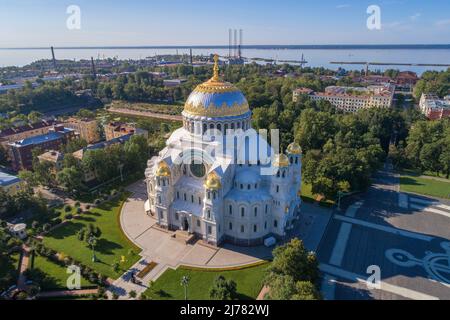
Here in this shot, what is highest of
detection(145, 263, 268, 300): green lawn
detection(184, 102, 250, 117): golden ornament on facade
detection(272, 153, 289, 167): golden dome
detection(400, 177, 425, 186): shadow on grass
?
detection(184, 102, 250, 117): golden ornament on facade

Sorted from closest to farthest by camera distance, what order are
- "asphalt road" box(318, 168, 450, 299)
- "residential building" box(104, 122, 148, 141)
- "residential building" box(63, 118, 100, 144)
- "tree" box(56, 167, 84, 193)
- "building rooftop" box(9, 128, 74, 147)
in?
1. "asphalt road" box(318, 168, 450, 299)
2. "tree" box(56, 167, 84, 193)
3. "building rooftop" box(9, 128, 74, 147)
4. "residential building" box(104, 122, 148, 141)
5. "residential building" box(63, 118, 100, 144)

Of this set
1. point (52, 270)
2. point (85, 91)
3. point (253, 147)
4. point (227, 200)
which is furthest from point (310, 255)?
point (85, 91)

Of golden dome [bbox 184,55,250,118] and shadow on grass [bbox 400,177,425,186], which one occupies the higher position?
golden dome [bbox 184,55,250,118]

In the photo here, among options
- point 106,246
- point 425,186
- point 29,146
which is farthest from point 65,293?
point 425,186

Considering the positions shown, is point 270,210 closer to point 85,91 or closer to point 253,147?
point 253,147

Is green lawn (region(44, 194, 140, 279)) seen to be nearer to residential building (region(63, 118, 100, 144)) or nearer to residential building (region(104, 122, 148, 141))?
residential building (region(104, 122, 148, 141))

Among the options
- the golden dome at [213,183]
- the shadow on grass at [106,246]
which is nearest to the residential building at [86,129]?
the shadow on grass at [106,246]

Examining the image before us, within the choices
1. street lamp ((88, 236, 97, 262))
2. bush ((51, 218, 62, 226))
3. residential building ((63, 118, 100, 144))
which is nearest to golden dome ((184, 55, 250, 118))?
street lamp ((88, 236, 97, 262))
